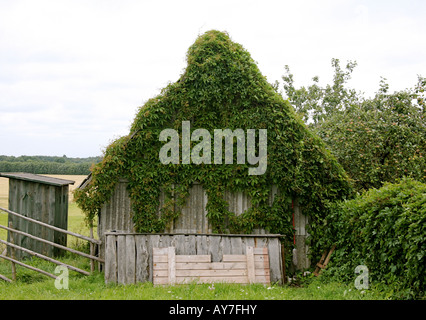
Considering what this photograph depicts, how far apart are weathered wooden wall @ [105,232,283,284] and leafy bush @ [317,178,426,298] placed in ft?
5.68

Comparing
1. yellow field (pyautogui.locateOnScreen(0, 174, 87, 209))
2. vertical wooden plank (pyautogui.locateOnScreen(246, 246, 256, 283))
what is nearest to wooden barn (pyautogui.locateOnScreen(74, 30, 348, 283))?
vertical wooden plank (pyautogui.locateOnScreen(246, 246, 256, 283))

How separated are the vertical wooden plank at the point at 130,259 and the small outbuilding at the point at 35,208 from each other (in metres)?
3.91

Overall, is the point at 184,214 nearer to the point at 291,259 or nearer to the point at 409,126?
the point at 291,259

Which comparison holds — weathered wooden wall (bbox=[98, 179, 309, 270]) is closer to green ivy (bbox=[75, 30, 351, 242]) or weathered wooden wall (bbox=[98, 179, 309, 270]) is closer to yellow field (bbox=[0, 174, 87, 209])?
green ivy (bbox=[75, 30, 351, 242])

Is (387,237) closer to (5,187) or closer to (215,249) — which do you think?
(215,249)

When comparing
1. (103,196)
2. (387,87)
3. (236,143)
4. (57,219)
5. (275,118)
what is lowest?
(57,219)

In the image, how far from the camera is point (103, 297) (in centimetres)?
781

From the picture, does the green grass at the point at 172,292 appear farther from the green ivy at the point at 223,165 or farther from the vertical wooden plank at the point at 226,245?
the green ivy at the point at 223,165

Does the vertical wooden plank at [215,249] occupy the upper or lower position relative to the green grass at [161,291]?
upper

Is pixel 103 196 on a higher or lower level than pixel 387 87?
lower

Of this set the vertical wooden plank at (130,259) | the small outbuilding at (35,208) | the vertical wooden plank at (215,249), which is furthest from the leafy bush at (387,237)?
the small outbuilding at (35,208)

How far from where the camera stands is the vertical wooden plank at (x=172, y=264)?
29.4ft

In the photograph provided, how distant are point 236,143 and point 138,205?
3.34 m
